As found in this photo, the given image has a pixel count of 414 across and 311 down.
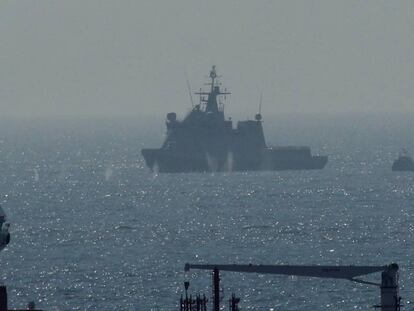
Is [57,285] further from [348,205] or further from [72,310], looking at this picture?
[348,205]

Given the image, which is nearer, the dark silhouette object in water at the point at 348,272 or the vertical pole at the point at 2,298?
the vertical pole at the point at 2,298

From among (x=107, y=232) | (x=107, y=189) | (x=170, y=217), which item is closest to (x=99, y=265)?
(x=107, y=232)

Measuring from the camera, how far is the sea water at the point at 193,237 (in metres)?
92.8

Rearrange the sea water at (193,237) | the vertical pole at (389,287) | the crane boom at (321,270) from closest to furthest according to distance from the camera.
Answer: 1. the vertical pole at (389,287)
2. the crane boom at (321,270)
3. the sea water at (193,237)

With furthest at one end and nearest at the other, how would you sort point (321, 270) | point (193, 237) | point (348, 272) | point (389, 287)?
point (193, 237)
point (348, 272)
point (321, 270)
point (389, 287)

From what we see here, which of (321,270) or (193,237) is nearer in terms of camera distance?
(321,270)

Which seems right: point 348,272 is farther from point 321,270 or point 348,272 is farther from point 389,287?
point 389,287

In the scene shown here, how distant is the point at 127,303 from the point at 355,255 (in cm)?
2459

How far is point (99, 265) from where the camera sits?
10644 cm

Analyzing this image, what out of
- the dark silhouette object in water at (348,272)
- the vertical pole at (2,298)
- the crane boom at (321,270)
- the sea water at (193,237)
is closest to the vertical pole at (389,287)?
the dark silhouette object in water at (348,272)

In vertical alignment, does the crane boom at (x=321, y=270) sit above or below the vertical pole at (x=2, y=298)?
above

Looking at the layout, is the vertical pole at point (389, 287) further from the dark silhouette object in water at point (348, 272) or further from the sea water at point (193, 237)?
the sea water at point (193, 237)

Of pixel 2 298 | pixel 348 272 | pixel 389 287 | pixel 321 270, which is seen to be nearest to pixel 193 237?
pixel 348 272

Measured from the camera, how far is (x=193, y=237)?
124 meters
